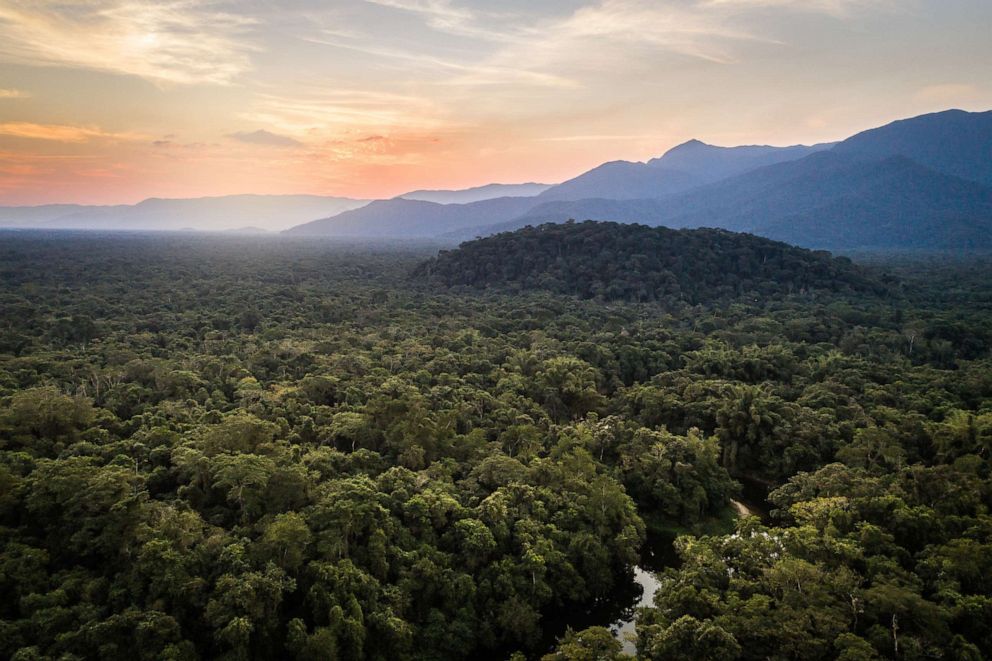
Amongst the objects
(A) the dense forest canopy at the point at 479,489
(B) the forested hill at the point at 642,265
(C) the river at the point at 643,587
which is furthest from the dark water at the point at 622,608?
(B) the forested hill at the point at 642,265

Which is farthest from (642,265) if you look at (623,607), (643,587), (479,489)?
(623,607)

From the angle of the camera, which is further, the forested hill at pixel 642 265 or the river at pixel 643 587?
the forested hill at pixel 642 265

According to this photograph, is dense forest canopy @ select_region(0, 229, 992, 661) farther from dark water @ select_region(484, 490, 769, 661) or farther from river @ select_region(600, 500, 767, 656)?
river @ select_region(600, 500, 767, 656)

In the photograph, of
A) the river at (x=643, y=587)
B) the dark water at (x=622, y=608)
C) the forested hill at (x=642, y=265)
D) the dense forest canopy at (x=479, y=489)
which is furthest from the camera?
the forested hill at (x=642, y=265)

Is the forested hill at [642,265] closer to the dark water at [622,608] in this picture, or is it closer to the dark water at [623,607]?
the dark water at [623,607]

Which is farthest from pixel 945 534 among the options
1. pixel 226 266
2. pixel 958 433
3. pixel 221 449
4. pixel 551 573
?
pixel 226 266

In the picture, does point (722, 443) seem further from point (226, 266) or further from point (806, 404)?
point (226, 266)
